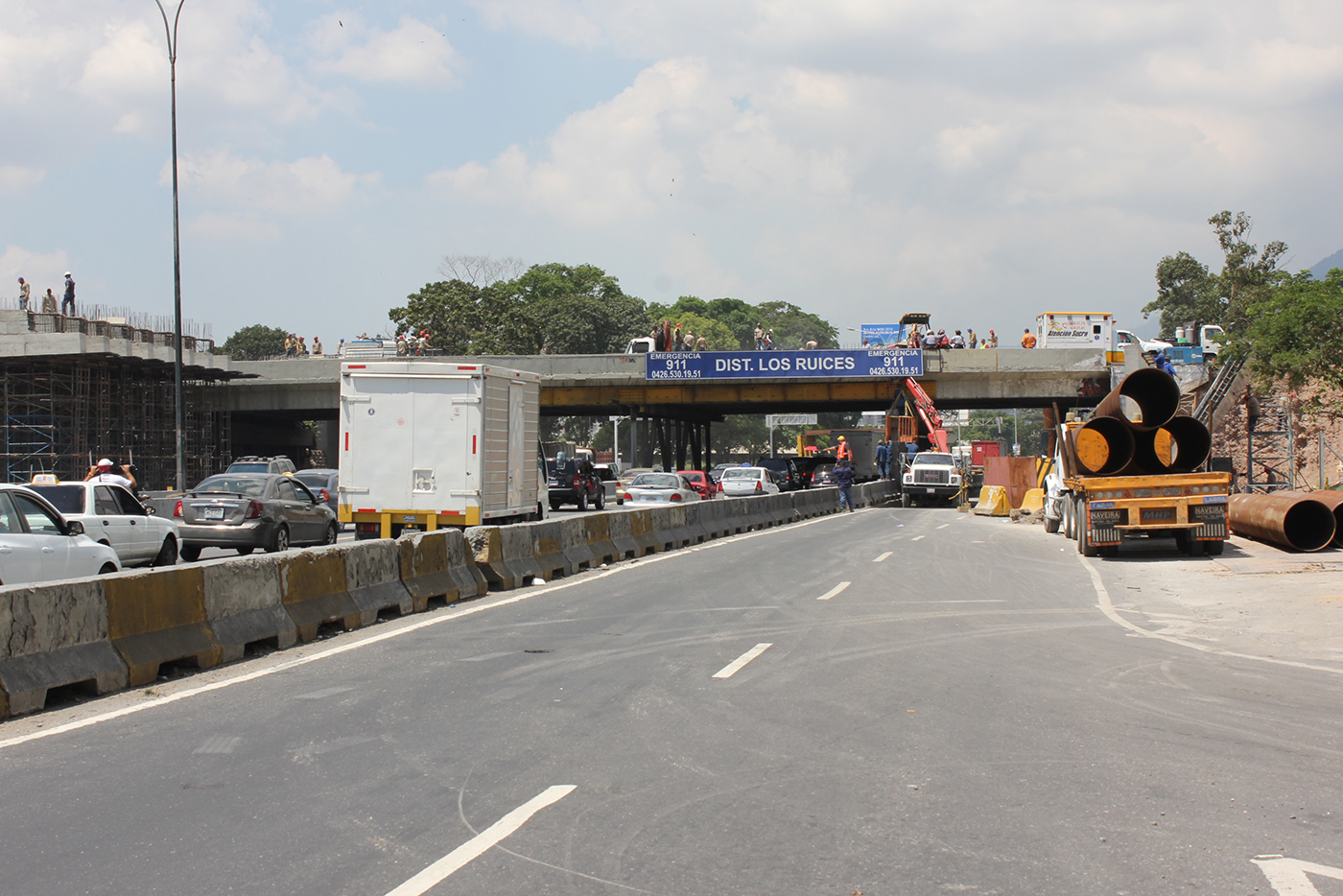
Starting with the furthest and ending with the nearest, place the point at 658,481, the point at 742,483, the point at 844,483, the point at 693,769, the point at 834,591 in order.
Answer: the point at 742,483
the point at 844,483
the point at 658,481
the point at 834,591
the point at 693,769

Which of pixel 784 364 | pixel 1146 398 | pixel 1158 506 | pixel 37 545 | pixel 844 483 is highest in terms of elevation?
pixel 784 364

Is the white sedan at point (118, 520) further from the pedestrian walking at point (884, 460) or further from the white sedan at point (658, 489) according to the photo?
the pedestrian walking at point (884, 460)

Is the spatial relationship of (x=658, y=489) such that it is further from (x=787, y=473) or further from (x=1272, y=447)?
(x=787, y=473)

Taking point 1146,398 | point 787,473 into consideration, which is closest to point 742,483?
point 787,473

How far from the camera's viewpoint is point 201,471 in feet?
156

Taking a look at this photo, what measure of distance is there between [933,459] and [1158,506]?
2678 cm

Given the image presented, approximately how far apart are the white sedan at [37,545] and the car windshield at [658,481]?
851 inches

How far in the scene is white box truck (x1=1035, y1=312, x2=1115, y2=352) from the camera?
56.5 metres

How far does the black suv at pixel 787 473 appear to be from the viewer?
58.8 meters

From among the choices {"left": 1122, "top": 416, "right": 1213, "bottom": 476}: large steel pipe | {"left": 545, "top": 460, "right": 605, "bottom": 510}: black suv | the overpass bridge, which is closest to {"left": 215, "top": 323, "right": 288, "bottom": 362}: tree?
the overpass bridge

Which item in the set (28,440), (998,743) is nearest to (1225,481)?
(998,743)

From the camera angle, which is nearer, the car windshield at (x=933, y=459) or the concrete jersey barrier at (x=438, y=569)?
the concrete jersey barrier at (x=438, y=569)

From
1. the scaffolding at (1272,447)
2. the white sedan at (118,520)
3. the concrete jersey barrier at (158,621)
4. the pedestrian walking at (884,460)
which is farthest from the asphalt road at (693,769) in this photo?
the pedestrian walking at (884,460)

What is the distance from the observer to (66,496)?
1543 cm
